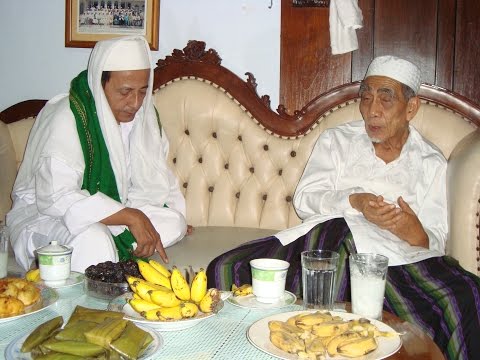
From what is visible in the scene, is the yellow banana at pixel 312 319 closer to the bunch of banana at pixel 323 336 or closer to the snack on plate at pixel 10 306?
the bunch of banana at pixel 323 336

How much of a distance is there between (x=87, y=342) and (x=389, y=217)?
4.24 feet

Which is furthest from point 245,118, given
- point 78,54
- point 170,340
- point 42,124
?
point 170,340

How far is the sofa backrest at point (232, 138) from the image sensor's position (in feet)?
9.09

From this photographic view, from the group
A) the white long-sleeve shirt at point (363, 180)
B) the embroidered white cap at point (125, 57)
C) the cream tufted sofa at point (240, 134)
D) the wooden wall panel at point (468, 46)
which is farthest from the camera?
the wooden wall panel at point (468, 46)

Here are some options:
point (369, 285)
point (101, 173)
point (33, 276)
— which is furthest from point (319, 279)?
point (101, 173)

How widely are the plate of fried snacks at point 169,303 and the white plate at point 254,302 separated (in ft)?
0.27

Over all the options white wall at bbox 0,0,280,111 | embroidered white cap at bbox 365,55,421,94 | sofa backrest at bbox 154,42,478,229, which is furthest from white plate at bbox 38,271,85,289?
white wall at bbox 0,0,280,111

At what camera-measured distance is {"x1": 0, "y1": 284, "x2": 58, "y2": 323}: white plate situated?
4.31 ft

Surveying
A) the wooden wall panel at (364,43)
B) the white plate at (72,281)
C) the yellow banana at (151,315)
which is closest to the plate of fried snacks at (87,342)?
the yellow banana at (151,315)

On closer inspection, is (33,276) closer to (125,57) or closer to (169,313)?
(169,313)

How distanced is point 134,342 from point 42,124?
163 cm

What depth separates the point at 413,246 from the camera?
209cm

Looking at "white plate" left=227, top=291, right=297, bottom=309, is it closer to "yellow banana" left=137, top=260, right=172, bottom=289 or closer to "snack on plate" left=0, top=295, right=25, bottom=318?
"yellow banana" left=137, top=260, right=172, bottom=289

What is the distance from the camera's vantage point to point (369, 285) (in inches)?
54.7
